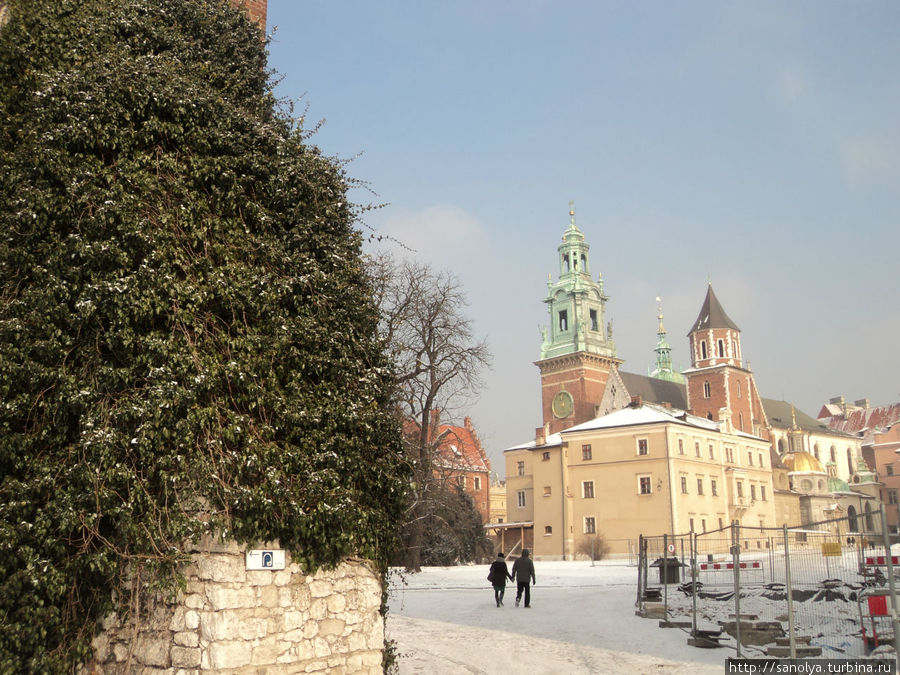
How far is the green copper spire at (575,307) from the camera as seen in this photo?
88.4m

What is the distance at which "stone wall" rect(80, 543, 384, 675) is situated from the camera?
7602mm

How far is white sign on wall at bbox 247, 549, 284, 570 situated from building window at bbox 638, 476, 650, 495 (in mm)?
54775

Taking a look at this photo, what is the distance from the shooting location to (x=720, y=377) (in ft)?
267

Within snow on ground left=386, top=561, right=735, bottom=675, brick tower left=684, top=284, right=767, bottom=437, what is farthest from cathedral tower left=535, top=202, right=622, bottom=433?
snow on ground left=386, top=561, right=735, bottom=675

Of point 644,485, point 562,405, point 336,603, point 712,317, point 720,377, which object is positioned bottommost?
point 336,603

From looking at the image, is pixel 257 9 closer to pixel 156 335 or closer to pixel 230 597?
→ pixel 156 335

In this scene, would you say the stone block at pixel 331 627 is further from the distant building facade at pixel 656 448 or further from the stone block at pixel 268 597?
the distant building facade at pixel 656 448

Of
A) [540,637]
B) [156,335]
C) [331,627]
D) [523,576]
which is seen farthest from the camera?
[523,576]

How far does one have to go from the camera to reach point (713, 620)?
14.3 metres

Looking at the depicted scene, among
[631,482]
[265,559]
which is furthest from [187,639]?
[631,482]

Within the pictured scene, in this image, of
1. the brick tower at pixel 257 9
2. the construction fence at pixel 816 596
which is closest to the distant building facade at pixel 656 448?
the construction fence at pixel 816 596

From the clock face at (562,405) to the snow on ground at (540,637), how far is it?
62834mm

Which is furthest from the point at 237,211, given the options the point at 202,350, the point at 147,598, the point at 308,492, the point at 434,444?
the point at 434,444

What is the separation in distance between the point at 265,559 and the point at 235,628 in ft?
2.36
